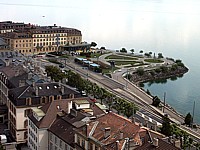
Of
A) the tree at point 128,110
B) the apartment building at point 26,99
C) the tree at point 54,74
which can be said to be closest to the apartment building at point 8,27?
the tree at point 54,74

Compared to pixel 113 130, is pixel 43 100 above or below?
below

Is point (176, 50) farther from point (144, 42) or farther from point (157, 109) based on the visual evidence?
point (157, 109)

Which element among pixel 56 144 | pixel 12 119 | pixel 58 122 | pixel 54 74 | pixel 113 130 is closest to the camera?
pixel 113 130

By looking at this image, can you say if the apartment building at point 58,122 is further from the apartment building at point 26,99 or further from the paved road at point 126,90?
the paved road at point 126,90

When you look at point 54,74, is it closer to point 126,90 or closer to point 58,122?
point 126,90

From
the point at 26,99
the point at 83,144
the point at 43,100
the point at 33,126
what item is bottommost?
the point at 33,126

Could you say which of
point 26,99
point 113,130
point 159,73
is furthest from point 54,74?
point 113,130
